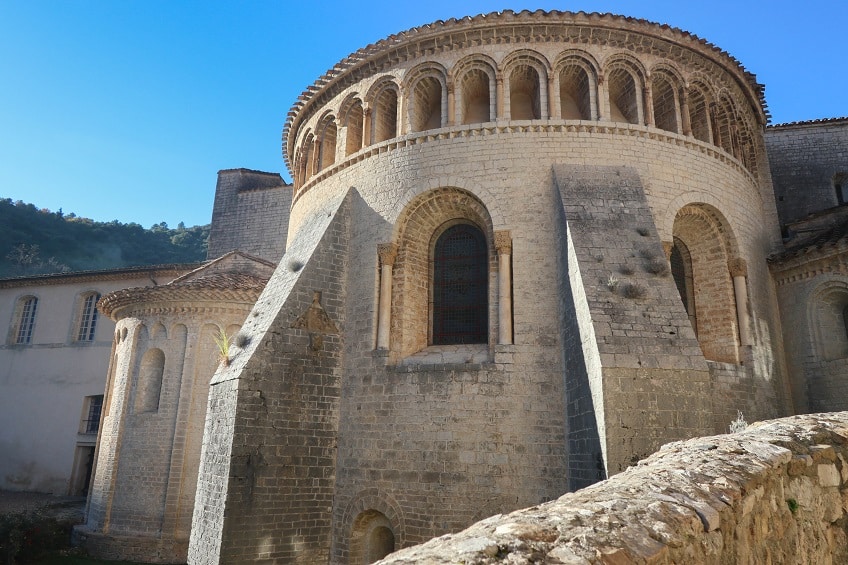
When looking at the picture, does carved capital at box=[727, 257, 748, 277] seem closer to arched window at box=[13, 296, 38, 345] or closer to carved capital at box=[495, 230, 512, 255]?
carved capital at box=[495, 230, 512, 255]

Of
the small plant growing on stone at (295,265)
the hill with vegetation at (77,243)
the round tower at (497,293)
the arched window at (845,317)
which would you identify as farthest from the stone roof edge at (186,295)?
the hill with vegetation at (77,243)

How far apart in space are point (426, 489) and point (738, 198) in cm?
867

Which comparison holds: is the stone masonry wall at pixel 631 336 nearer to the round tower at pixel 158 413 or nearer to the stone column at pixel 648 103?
the stone column at pixel 648 103

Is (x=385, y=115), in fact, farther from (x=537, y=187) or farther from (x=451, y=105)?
(x=537, y=187)

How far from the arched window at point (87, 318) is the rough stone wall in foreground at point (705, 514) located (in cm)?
2304

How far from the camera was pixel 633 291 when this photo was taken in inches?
349

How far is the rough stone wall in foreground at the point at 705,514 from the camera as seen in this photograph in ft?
9.19

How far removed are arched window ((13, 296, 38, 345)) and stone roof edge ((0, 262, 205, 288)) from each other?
2.45 ft

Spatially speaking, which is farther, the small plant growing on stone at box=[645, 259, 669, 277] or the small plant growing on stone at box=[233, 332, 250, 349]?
the small plant growing on stone at box=[233, 332, 250, 349]

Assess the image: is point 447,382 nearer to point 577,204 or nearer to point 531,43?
point 577,204

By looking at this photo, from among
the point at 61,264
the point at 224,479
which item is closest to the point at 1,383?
the point at 224,479

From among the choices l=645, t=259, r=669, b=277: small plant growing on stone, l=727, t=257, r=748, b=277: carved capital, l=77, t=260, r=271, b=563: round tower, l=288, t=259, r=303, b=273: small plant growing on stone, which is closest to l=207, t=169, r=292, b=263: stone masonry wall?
l=77, t=260, r=271, b=563: round tower

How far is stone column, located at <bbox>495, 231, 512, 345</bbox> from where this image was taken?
10.1 meters

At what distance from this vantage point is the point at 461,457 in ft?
31.6
